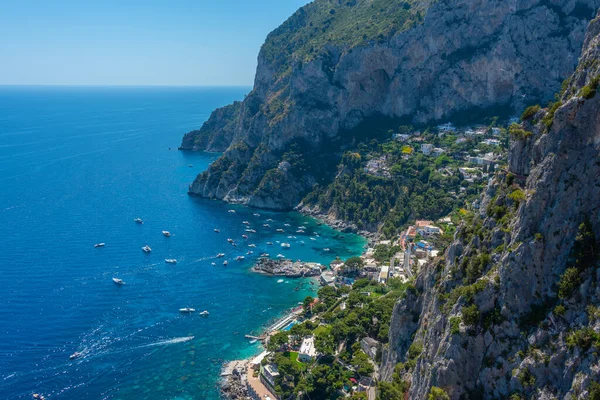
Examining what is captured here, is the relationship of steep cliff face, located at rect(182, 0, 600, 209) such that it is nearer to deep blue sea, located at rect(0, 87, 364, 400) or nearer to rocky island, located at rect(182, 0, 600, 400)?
rocky island, located at rect(182, 0, 600, 400)

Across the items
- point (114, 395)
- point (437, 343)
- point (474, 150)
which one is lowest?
point (114, 395)

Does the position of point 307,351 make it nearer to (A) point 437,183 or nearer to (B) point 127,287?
(B) point 127,287

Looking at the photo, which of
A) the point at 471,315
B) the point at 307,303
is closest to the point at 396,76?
the point at 307,303

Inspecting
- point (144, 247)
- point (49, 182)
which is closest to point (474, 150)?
point (144, 247)

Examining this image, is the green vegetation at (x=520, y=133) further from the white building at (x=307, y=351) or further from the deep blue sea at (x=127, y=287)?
the deep blue sea at (x=127, y=287)

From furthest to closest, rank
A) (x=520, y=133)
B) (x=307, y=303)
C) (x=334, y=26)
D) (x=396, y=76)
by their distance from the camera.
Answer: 1. (x=334, y=26)
2. (x=396, y=76)
3. (x=307, y=303)
4. (x=520, y=133)

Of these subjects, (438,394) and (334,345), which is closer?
(438,394)

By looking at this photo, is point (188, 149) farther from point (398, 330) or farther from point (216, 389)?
point (398, 330)
